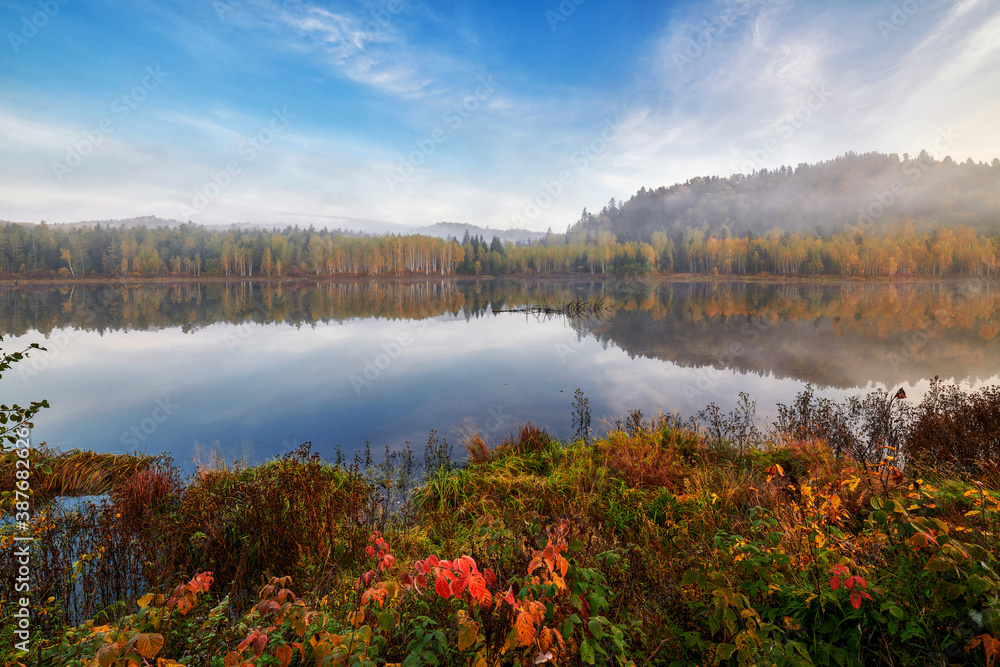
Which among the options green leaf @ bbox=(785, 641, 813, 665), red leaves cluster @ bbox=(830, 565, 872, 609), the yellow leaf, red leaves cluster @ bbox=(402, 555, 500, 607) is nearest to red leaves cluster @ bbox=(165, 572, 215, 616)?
the yellow leaf

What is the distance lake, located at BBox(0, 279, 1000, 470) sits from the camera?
1135 cm

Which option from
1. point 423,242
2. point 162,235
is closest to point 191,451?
point 423,242

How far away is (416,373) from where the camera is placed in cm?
1736

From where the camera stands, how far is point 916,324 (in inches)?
1107

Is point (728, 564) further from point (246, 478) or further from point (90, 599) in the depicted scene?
point (246, 478)

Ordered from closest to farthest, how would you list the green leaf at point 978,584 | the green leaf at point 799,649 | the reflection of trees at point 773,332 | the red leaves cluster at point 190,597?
the green leaf at point 978,584 → the green leaf at point 799,649 → the red leaves cluster at point 190,597 → the reflection of trees at point 773,332

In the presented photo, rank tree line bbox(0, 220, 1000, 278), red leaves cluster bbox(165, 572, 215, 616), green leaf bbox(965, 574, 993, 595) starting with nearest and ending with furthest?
green leaf bbox(965, 574, 993, 595), red leaves cluster bbox(165, 572, 215, 616), tree line bbox(0, 220, 1000, 278)

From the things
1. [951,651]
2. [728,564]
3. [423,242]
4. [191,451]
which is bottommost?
[191,451]

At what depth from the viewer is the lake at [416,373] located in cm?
1135

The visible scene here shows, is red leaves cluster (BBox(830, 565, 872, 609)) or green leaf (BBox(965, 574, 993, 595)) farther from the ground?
green leaf (BBox(965, 574, 993, 595))

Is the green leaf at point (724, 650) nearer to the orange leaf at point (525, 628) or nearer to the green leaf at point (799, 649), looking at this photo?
the green leaf at point (799, 649)

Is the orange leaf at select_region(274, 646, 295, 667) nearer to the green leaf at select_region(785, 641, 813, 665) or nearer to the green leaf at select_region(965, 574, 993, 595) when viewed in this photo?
the green leaf at select_region(785, 641, 813, 665)

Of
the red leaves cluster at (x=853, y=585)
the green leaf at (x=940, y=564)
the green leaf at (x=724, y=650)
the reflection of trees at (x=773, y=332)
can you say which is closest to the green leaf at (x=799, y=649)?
the green leaf at (x=724, y=650)

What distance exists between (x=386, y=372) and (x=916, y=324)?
32821mm
